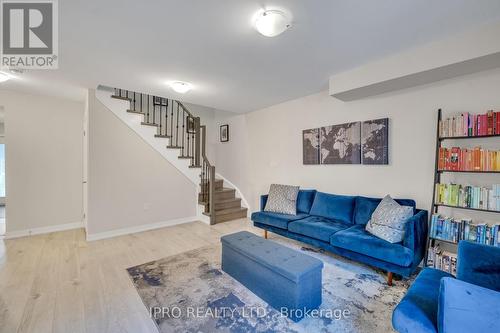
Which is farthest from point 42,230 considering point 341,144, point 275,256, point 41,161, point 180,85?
point 341,144

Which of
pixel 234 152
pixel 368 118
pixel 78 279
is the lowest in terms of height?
pixel 78 279

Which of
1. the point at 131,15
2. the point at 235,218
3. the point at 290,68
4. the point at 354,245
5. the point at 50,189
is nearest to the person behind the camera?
the point at 131,15

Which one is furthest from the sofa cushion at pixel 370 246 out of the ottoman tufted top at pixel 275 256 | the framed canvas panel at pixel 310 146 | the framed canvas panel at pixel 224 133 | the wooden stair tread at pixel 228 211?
the framed canvas panel at pixel 224 133

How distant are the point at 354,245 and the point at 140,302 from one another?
7.41ft

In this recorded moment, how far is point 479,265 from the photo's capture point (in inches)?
59.7

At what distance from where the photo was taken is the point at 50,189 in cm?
419

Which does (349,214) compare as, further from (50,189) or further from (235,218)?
(50,189)

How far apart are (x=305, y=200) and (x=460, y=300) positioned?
8.94 ft

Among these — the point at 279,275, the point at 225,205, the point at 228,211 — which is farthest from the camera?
the point at 225,205

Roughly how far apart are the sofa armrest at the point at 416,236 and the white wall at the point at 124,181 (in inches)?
157

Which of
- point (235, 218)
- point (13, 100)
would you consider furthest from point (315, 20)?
point (13, 100)

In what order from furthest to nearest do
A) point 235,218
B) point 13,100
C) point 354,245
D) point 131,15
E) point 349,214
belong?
point 235,218 → point 13,100 → point 349,214 → point 354,245 → point 131,15

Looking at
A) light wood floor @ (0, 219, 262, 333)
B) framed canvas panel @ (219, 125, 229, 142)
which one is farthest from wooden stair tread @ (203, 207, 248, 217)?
framed canvas panel @ (219, 125, 229, 142)

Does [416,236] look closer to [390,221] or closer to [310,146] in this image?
[390,221]
